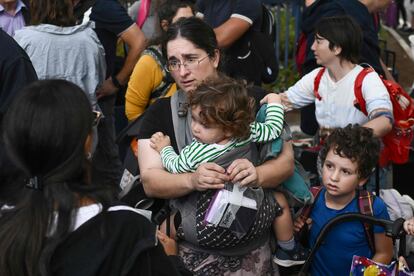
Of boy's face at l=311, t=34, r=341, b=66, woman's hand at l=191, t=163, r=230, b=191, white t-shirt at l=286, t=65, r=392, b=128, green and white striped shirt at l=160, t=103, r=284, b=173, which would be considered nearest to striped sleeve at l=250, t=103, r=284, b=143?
green and white striped shirt at l=160, t=103, r=284, b=173

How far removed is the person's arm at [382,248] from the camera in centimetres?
346

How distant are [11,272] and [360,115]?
8.28 ft

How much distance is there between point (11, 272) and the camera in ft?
7.20

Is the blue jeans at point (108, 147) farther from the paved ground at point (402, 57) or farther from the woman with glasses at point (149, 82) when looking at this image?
the paved ground at point (402, 57)

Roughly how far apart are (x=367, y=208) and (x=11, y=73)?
1707 mm

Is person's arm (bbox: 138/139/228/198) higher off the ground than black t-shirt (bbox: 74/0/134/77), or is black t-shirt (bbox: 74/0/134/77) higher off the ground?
person's arm (bbox: 138/139/228/198)

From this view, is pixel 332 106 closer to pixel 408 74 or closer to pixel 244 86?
pixel 244 86

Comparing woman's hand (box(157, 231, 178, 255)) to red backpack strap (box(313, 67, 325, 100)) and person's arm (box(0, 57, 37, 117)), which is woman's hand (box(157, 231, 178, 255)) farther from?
red backpack strap (box(313, 67, 325, 100))

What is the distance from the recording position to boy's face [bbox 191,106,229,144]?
3.05 meters

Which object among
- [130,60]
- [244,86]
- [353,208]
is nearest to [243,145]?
[244,86]

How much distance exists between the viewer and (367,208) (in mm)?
3537

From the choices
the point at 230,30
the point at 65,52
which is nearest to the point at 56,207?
the point at 65,52

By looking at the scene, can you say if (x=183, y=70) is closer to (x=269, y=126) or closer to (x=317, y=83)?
(x=269, y=126)

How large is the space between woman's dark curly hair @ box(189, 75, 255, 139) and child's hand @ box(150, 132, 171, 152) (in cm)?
25
